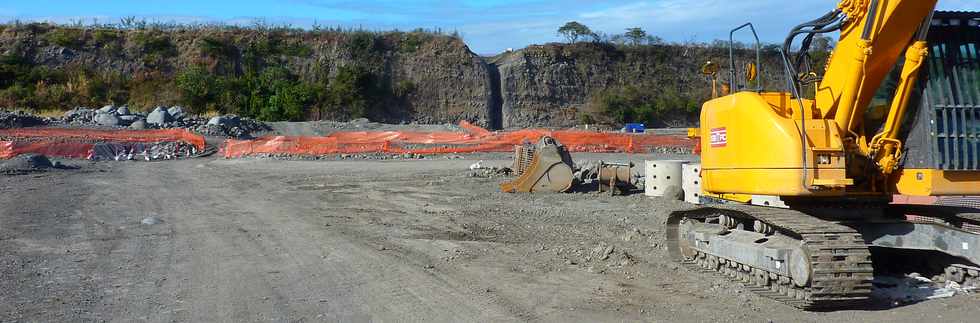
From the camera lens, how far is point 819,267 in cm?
639

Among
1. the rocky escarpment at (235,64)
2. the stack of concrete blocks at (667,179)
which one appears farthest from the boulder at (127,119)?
the stack of concrete blocks at (667,179)

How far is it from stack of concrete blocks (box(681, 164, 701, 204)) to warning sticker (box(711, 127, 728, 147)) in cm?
668

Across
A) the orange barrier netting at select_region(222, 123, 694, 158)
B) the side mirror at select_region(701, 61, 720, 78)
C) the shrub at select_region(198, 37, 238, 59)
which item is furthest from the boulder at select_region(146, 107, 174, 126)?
the side mirror at select_region(701, 61, 720, 78)

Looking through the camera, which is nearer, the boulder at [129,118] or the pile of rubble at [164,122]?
the pile of rubble at [164,122]

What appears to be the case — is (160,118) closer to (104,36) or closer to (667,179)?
(104,36)

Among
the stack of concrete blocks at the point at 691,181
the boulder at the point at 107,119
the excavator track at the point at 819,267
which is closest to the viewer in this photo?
the excavator track at the point at 819,267

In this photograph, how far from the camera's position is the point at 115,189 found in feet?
58.1

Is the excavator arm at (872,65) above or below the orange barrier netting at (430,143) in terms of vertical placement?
above

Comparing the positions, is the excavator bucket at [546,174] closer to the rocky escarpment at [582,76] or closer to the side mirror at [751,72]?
the side mirror at [751,72]

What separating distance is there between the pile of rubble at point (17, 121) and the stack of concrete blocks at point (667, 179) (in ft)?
83.1

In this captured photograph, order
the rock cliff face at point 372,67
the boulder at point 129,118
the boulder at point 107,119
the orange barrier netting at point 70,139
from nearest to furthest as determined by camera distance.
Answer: the orange barrier netting at point 70,139 → the boulder at point 107,119 → the boulder at point 129,118 → the rock cliff face at point 372,67

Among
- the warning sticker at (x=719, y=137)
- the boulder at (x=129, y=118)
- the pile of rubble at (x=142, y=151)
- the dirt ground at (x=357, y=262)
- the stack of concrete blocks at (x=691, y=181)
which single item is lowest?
the dirt ground at (x=357, y=262)

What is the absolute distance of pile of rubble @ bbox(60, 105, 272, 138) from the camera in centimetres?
3438

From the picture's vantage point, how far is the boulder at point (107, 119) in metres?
34.8
